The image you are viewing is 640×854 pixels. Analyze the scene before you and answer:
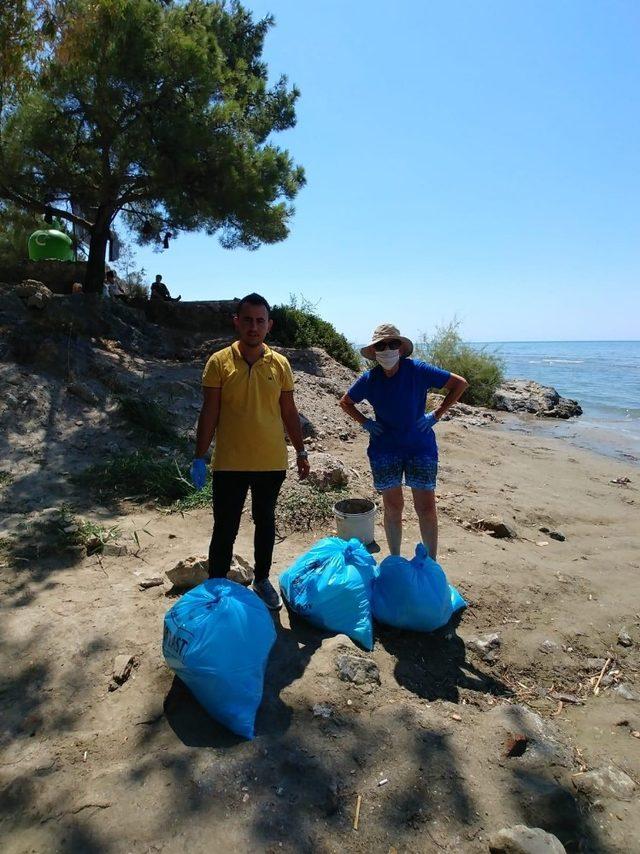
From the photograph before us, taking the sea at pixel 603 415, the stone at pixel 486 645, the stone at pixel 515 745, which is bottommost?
the sea at pixel 603 415

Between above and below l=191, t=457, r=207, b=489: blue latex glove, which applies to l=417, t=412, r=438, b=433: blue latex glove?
above

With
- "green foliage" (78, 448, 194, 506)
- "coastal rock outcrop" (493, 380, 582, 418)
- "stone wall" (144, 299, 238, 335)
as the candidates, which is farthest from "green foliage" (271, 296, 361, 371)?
"green foliage" (78, 448, 194, 506)

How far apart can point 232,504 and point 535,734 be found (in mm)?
1673

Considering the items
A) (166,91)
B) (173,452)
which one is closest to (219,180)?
(166,91)

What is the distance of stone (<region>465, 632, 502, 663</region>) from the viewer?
2.90m

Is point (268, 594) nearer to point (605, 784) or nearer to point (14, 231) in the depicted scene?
point (605, 784)

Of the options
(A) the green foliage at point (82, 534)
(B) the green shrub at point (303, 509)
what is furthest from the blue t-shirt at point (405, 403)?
(A) the green foliage at point (82, 534)

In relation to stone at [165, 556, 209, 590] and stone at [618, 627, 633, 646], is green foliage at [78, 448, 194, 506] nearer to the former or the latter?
stone at [165, 556, 209, 590]

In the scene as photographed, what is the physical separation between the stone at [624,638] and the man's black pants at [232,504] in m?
2.13

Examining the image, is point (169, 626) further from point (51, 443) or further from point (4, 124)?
point (4, 124)

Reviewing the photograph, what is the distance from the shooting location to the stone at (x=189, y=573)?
10.1 ft

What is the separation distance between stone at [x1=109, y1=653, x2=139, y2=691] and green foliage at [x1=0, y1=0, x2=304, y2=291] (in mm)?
8098

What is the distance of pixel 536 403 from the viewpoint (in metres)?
14.1

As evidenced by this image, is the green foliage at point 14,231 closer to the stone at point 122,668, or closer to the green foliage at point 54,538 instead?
the green foliage at point 54,538
